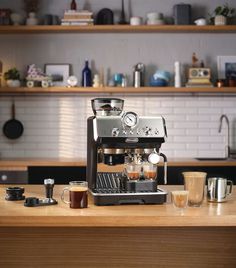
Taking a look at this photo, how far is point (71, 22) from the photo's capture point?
5.39 metres

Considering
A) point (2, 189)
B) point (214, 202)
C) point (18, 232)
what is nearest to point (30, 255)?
point (18, 232)

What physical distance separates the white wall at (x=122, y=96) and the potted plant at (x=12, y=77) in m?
0.14

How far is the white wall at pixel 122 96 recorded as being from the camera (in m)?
5.64

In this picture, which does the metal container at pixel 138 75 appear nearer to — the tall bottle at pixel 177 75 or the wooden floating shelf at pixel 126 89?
the wooden floating shelf at pixel 126 89

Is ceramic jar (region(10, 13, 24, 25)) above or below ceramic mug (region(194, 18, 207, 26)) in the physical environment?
above

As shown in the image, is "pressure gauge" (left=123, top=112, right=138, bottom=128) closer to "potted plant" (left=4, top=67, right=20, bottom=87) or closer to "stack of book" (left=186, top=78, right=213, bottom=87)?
"stack of book" (left=186, top=78, right=213, bottom=87)

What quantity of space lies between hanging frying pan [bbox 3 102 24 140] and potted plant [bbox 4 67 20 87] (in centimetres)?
29

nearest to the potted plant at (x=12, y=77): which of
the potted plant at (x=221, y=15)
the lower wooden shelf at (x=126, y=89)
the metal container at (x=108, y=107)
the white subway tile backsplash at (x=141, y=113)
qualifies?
the lower wooden shelf at (x=126, y=89)

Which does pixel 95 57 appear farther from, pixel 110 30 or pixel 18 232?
pixel 18 232

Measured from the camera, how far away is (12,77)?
550cm

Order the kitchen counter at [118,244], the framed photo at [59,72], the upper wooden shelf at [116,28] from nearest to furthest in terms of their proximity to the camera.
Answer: the kitchen counter at [118,244], the upper wooden shelf at [116,28], the framed photo at [59,72]

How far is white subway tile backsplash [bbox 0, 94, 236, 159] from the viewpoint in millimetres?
5664

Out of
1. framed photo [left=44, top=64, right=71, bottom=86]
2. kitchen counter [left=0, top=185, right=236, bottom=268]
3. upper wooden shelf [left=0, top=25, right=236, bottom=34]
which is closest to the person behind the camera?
kitchen counter [left=0, top=185, right=236, bottom=268]

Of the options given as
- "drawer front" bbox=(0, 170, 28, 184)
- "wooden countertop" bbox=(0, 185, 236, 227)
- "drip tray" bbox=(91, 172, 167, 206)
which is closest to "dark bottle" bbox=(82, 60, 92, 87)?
"drawer front" bbox=(0, 170, 28, 184)
